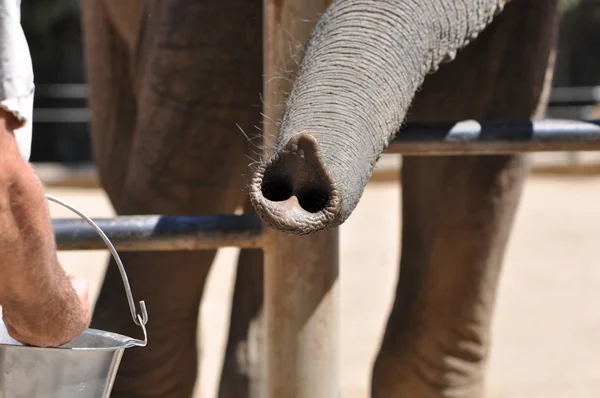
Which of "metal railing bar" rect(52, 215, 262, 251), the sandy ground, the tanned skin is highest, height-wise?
the tanned skin

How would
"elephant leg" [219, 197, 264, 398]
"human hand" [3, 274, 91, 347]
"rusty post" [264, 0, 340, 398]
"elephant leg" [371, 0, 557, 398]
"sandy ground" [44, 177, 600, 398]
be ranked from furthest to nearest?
"sandy ground" [44, 177, 600, 398], "elephant leg" [219, 197, 264, 398], "elephant leg" [371, 0, 557, 398], "rusty post" [264, 0, 340, 398], "human hand" [3, 274, 91, 347]

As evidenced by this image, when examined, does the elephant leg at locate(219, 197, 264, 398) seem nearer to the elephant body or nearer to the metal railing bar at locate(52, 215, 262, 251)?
the elephant body

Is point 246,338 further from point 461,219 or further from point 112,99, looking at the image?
point 461,219

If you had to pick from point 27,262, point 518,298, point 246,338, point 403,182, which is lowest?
point 518,298

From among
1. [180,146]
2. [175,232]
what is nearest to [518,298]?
[180,146]

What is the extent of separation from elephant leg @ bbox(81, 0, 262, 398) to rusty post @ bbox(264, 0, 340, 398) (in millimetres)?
478

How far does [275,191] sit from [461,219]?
1.03 m

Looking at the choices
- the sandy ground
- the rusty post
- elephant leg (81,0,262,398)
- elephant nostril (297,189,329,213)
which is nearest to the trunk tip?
elephant nostril (297,189,329,213)

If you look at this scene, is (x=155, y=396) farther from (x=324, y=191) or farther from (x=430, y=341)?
(x=324, y=191)

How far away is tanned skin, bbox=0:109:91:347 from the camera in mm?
1130

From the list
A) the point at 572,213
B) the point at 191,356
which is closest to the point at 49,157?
the point at 572,213

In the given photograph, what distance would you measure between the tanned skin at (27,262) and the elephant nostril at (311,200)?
11.1 inches

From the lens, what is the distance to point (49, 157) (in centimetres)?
1115

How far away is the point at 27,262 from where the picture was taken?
1155 millimetres
